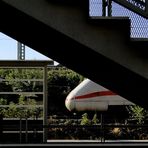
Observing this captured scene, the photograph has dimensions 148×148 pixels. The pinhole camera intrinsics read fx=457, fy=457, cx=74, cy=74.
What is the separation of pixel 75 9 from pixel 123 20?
1.65ft

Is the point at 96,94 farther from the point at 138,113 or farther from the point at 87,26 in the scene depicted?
the point at 87,26

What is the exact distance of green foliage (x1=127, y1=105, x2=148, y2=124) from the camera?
25342 millimetres

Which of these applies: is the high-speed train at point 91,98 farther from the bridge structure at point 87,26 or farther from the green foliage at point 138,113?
the bridge structure at point 87,26

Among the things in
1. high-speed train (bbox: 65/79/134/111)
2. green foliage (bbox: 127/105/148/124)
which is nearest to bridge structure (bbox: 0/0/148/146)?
green foliage (bbox: 127/105/148/124)

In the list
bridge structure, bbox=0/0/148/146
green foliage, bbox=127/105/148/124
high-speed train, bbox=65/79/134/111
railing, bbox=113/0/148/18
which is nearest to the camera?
bridge structure, bbox=0/0/148/146

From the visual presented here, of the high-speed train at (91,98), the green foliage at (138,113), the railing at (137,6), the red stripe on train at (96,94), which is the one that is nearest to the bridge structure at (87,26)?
the railing at (137,6)

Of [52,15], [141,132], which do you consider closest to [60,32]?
[52,15]

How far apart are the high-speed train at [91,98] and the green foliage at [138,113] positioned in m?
0.71

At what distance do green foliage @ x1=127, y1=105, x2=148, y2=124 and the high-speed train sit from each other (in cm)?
71

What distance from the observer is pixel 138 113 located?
26844 millimetres

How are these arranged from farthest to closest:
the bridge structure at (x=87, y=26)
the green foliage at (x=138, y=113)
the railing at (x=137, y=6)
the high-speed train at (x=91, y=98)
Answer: the high-speed train at (x=91, y=98) < the green foliage at (x=138, y=113) < the railing at (x=137, y=6) < the bridge structure at (x=87, y=26)

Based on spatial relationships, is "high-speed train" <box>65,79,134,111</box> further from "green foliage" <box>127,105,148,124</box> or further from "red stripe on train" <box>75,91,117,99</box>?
"green foliage" <box>127,105,148,124</box>

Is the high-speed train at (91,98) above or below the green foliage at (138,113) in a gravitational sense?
above

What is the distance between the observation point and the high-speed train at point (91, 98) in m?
28.4
